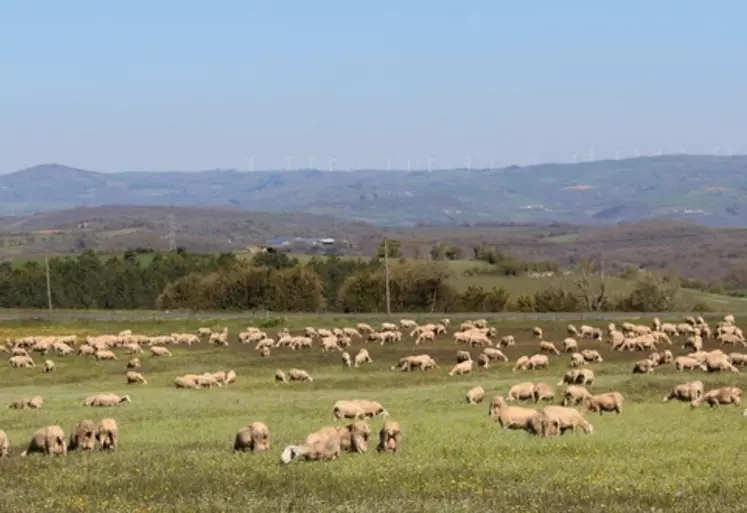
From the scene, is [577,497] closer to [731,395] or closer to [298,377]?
[731,395]

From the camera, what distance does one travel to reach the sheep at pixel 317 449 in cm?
2245

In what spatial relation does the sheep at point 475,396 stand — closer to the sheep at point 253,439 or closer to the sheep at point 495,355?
the sheep at point 253,439

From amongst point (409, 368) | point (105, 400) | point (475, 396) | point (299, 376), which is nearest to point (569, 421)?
point (475, 396)

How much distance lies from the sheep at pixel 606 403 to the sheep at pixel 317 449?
374 inches

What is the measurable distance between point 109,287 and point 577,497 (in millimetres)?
111204

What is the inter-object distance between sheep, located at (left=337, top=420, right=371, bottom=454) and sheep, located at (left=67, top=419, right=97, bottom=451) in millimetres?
5677

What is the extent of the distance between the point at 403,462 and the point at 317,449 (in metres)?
1.82

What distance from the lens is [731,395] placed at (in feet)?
100

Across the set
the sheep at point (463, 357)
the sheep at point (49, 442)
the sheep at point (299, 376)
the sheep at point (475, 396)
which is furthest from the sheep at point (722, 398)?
the sheep at point (463, 357)

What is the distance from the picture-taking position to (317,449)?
22.7m

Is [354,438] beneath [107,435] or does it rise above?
above

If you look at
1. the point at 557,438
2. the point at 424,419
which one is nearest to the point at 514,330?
the point at 424,419

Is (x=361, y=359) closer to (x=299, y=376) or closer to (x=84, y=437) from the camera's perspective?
(x=299, y=376)

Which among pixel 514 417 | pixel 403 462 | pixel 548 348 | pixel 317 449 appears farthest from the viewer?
pixel 548 348
